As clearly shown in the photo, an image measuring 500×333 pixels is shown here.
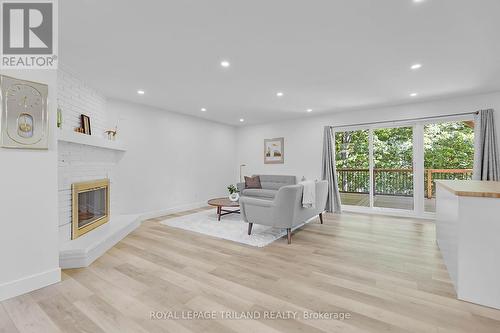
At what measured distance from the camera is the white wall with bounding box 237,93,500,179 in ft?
14.0

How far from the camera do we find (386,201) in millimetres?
5719

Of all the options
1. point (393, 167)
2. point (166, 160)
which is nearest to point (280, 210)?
point (166, 160)

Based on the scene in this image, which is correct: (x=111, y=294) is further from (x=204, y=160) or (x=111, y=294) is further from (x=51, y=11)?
(x=204, y=160)

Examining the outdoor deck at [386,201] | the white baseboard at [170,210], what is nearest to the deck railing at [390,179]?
the outdoor deck at [386,201]

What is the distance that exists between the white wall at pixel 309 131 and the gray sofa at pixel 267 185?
353 mm

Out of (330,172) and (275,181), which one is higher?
(330,172)

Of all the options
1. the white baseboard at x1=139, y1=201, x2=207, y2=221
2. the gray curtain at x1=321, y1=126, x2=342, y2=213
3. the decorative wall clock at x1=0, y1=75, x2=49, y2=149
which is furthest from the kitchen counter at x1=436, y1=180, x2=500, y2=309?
the white baseboard at x1=139, y1=201, x2=207, y2=221

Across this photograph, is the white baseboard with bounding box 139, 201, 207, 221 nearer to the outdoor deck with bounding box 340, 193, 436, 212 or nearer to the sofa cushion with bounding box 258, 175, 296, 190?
the sofa cushion with bounding box 258, 175, 296, 190

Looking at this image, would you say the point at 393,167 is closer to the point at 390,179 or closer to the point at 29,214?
the point at 390,179

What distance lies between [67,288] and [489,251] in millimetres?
3484

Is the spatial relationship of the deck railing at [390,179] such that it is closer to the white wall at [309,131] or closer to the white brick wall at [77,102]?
the white wall at [309,131]

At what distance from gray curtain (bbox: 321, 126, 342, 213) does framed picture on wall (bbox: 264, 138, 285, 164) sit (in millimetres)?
1203

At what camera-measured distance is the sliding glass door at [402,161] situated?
4.70m

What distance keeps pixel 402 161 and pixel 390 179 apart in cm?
68
